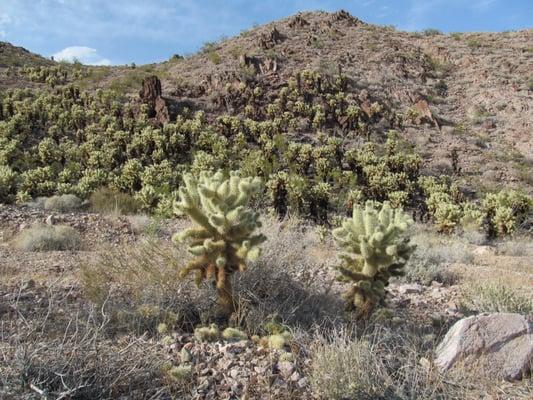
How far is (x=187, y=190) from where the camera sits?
12.5ft

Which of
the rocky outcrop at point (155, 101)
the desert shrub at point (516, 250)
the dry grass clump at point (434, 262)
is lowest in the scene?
the desert shrub at point (516, 250)

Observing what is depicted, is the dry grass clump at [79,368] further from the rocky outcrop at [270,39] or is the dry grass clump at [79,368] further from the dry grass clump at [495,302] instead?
the rocky outcrop at [270,39]

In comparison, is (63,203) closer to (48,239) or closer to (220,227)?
(48,239)

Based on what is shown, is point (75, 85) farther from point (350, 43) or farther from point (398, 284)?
point (398, 284)

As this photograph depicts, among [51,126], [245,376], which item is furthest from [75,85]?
[245,376]

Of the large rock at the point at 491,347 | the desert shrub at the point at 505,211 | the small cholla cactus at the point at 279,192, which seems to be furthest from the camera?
the small cholla cactus at the point at 279,192

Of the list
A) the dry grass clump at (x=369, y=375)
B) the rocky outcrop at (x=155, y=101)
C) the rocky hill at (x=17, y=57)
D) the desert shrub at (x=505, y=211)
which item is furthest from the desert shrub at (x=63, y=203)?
the rocky hill at (x=17, y=57)

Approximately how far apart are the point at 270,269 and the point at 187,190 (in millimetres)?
1254

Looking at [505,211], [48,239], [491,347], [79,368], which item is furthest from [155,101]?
[491,347]

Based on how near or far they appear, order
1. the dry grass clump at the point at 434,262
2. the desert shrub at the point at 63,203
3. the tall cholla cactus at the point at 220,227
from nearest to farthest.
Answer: the tall cholla cactus at the point at 220,227, the dry grass clump at the point at 434,262, the desert shrub at the point at 63,203

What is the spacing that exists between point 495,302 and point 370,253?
1.73 meters

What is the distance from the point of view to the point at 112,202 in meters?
12.6

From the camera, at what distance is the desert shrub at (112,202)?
12.1 metres

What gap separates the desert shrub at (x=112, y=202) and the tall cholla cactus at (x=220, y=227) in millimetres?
8424
